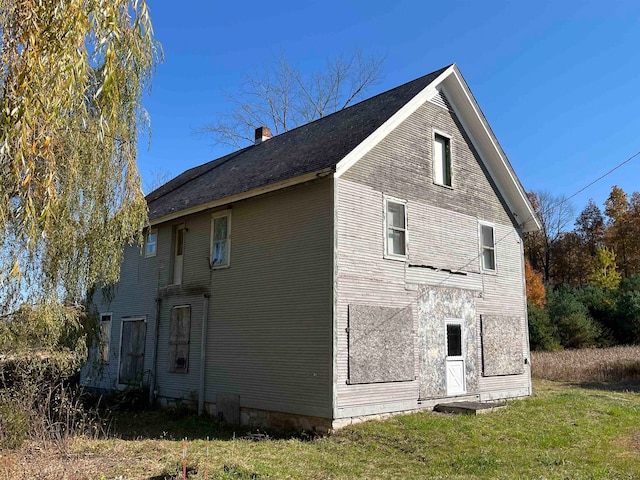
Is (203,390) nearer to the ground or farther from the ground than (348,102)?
nearer to the ground

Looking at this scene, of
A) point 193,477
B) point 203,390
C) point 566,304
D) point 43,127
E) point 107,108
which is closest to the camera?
point 43,127

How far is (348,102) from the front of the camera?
1198 inches

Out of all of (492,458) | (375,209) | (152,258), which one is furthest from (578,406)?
(152,258)

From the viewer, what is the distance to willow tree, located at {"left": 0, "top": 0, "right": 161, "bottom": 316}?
6227 mm

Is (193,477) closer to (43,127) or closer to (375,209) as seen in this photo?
(43,127)

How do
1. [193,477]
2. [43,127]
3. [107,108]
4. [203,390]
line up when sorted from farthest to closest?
[203,390]
[107,108]
[193,477]
[43,127]

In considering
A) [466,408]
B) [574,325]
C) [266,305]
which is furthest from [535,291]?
[266,305]

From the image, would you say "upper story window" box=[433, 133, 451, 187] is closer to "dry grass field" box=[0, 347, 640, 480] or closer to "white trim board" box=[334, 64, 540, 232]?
"white trim board" box=[334, 64, 540, 232]

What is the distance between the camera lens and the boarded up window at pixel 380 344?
11539mm

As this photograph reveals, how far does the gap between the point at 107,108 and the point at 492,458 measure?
804cm

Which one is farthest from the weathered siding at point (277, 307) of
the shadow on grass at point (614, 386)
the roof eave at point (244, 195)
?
the shadow on grass at point (614, 386)

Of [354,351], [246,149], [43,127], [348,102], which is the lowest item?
[354,351]

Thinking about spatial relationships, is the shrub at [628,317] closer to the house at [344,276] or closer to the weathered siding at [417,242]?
the house at [344,276]

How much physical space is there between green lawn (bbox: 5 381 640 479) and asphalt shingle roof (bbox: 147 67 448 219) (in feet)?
18.2
